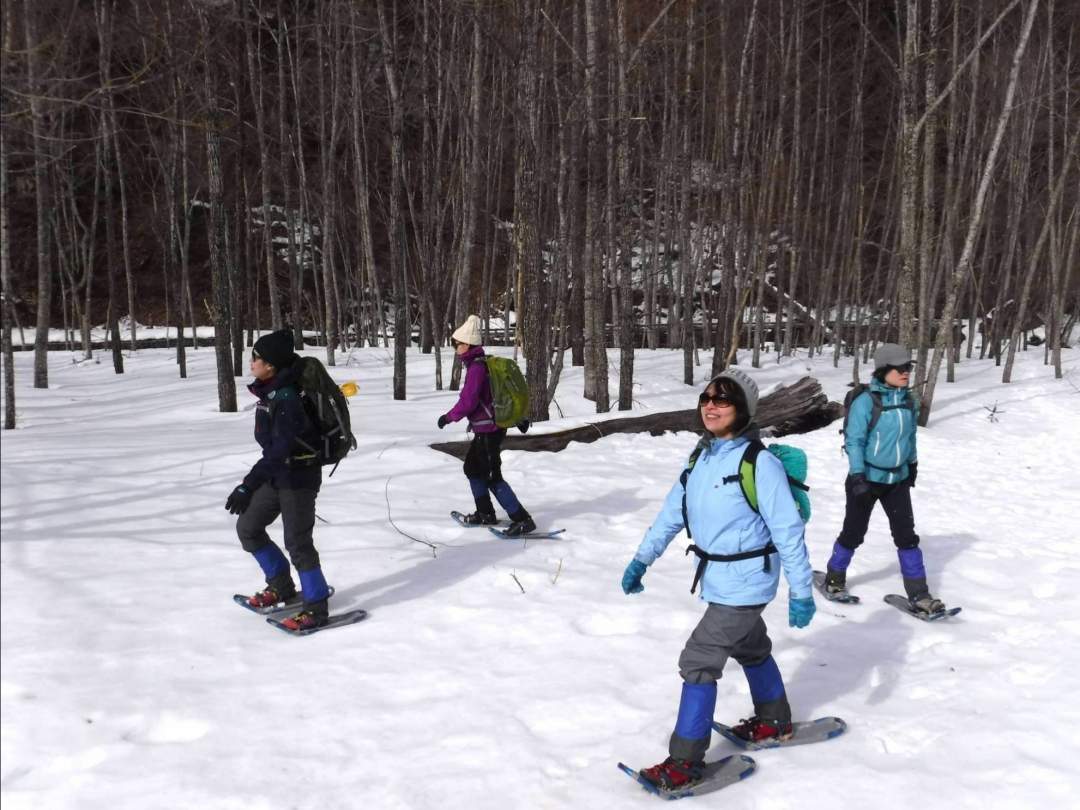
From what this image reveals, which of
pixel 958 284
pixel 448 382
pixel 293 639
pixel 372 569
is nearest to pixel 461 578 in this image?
pixel 372 569

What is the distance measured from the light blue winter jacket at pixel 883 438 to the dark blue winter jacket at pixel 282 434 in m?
3.35

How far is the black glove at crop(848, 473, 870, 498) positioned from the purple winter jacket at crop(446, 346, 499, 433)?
8.35 feet

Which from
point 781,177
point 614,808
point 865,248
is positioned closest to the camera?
point 614,808

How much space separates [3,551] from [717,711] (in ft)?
11.7

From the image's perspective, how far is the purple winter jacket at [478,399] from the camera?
6.33 metres

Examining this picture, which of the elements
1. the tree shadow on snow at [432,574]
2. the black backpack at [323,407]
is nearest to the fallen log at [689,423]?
the tree shadow on snow at [432,574]

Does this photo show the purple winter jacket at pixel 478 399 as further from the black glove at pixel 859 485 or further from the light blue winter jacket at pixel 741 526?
the light blue winter jacket at pixel 741 526

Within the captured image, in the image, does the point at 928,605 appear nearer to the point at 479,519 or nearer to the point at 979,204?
the point at 479,519

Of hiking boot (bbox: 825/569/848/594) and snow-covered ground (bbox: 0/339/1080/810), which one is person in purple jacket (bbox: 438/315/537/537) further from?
hiking boot (bbox: 825/569/848/594)

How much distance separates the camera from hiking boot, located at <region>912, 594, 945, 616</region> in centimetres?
542

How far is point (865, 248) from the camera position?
30.1 meters

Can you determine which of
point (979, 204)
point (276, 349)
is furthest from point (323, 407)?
point (979, 204)

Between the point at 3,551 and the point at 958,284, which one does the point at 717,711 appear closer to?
the point at 3,551

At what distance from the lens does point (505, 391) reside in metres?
6.43
